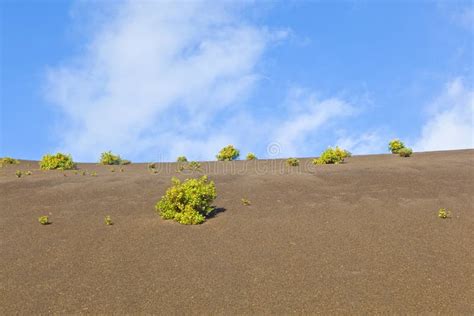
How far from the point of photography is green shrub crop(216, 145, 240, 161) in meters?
36.8

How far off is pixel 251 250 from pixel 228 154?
23.8m

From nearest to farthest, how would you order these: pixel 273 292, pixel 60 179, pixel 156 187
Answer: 1. pixel 273 292
2. pixel 156 187
3. pixel 60 179

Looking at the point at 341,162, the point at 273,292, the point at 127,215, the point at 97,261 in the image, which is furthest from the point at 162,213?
the point at 341,162

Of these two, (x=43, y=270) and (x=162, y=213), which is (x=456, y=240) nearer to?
(x=162, y=213)

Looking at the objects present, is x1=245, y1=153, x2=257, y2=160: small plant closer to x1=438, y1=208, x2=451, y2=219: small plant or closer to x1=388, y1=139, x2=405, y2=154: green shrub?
x1=388, y1=139, x2=405, y2=154: green shrub

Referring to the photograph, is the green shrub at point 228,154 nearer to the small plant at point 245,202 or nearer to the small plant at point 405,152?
the small plant at point 405,152

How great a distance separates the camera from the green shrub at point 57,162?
2792 centimetres

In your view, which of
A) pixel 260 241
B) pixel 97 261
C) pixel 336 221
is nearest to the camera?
pixel 97 261

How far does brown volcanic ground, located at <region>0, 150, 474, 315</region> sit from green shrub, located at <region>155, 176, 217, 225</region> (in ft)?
1.62

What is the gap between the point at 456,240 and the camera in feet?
46.3

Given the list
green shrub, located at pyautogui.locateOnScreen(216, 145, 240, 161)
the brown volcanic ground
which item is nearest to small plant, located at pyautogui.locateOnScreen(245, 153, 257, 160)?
green shrub, located at pyautogui.locateOnScreen(216, 145, 240, 161)

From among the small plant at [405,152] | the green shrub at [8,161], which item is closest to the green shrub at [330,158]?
the small plant at [405,152]

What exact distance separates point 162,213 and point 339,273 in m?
6.89

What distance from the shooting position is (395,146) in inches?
1340
